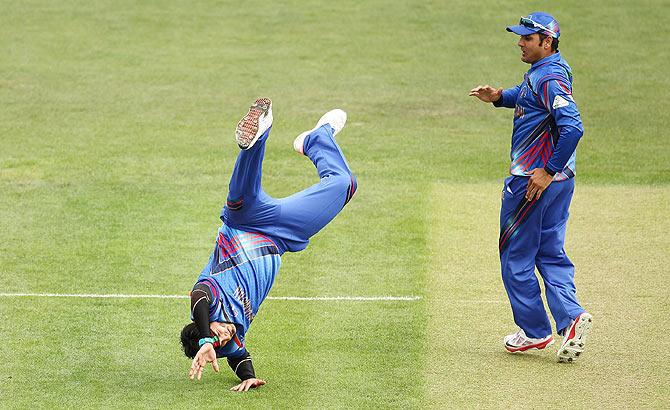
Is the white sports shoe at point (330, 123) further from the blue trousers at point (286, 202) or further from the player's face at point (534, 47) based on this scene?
the player's face at point (534, 47)

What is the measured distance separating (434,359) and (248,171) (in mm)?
1860

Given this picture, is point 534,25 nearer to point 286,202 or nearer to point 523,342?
point 286,202

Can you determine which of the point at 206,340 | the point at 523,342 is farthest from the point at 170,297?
the point at 523,342

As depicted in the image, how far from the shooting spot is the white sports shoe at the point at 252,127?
8.04m

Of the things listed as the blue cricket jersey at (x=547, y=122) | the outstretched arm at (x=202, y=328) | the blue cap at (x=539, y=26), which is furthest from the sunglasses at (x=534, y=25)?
the outstretched arm at (x=202, y=328)

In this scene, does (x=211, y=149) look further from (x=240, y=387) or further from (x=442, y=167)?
(x=240, y=387)

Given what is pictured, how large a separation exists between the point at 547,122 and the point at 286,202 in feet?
6.11

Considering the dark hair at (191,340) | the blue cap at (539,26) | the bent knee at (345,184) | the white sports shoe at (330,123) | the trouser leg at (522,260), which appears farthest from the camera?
the white sports shoe at (330,123)

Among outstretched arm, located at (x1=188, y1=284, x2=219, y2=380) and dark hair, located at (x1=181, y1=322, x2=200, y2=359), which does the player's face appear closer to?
outstretched arm, located at (x1=188, y1=284, x2=219, y2=380)

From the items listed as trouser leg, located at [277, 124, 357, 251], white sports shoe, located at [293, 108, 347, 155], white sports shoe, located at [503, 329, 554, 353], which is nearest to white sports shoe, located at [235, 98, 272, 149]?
trouser leg, located at [277, 124, 357, 251]

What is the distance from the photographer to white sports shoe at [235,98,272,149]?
8039 mm

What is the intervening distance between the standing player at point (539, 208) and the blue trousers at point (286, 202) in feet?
3.93

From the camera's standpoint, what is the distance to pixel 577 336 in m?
8.46

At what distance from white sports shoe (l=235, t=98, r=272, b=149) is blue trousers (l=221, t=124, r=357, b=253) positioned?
75 mm
